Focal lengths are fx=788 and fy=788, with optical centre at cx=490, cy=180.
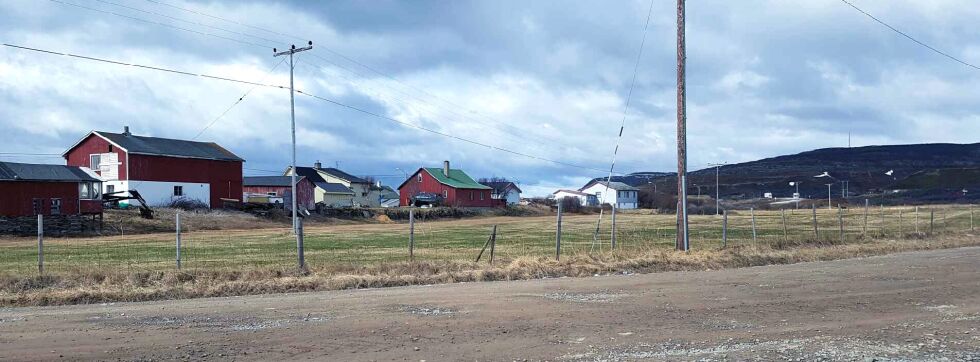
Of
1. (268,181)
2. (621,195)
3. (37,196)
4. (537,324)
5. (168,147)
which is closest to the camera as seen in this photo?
(537,324)

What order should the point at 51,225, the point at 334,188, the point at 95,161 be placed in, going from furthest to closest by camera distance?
the point at 334,188
the point at 95,161
the point at 51,225

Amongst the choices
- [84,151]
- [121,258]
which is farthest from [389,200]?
[121,258]

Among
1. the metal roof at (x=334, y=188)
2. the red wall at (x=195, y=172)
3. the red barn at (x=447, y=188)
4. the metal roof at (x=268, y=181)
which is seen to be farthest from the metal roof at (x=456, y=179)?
the red wall at (x=195, y=172)

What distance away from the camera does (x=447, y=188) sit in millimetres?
108688

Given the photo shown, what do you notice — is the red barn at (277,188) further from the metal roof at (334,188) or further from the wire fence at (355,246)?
the wire fence at (355,246)

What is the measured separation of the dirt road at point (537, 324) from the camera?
9.07 metres

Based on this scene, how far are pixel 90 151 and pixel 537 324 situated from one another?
68158 millimetres

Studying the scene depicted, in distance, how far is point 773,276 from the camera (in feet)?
60.6

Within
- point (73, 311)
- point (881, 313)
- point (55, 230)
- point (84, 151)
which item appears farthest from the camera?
point (84, 151)

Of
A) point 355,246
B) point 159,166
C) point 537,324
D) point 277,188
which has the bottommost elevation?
point 355,246

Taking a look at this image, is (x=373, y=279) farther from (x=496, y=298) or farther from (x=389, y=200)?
(x=389, y=200)

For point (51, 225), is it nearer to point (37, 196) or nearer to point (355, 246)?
point (37, 196)

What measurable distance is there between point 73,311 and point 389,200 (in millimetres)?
124596

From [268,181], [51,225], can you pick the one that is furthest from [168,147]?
[268,181]
